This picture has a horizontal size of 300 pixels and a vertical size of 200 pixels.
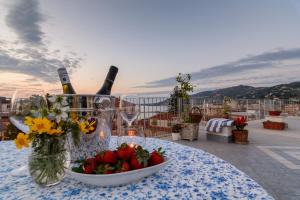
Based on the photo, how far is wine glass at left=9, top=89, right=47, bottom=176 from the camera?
2.52ft

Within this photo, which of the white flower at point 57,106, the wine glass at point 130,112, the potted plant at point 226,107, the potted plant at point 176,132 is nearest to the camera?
the white flower at point 57,106

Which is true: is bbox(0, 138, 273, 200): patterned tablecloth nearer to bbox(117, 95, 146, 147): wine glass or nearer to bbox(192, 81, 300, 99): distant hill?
bbox(117, 95, 146, 147): wine glass

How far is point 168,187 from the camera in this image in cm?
61

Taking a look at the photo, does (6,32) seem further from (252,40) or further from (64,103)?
(252,40)

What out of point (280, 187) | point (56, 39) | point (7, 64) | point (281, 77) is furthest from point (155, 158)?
point (281, 77)

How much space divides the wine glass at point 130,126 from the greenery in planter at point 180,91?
4.66 m

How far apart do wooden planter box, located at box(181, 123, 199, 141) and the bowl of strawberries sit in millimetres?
4039

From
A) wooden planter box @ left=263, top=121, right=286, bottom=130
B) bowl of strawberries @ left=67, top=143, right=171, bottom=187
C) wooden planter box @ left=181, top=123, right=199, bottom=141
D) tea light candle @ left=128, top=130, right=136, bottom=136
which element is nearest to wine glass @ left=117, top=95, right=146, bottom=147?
tea light candle @ left=128, top=130, right=136, bottom=136

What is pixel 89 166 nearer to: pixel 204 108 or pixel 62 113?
pixel 62 113

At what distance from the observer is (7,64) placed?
12.3 feet

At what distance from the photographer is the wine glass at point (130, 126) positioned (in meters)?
0.82

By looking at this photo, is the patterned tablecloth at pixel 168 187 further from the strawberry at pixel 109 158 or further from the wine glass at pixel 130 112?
the wine glass at pixel 130 112

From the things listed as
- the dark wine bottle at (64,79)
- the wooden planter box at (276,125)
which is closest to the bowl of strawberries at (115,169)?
the dark wine bottle at (64,79)

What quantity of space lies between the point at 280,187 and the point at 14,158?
2513 millimetres
